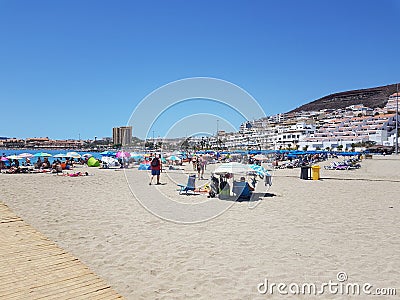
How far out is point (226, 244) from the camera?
5.30 metres

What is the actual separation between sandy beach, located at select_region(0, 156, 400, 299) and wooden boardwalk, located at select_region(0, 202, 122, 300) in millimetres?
227

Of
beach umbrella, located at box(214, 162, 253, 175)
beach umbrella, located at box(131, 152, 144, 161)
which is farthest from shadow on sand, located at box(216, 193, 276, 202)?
beach umbrella, located at box(131, 152, 144, 161)

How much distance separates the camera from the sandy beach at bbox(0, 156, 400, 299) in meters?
3.82

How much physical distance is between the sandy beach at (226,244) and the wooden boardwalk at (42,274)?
8.9 inches

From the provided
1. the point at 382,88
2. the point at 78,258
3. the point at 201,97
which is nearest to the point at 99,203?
the point at 201,97

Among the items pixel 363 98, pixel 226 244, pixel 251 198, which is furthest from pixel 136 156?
pixel 363 98

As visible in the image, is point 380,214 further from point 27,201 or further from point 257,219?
point 27,201

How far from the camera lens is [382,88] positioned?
7461 inches

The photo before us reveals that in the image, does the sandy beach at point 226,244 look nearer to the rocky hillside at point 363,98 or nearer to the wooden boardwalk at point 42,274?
the wooden boardwalk at point 42,274

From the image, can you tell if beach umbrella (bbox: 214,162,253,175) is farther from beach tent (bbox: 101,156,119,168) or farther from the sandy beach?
beach tent (bbox: 101,156,119,168)

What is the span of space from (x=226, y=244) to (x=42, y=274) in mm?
2686

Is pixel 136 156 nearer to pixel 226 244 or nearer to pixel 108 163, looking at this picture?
pixel 108 163

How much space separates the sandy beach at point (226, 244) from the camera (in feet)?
12.5

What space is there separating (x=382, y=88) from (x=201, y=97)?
209429mm
